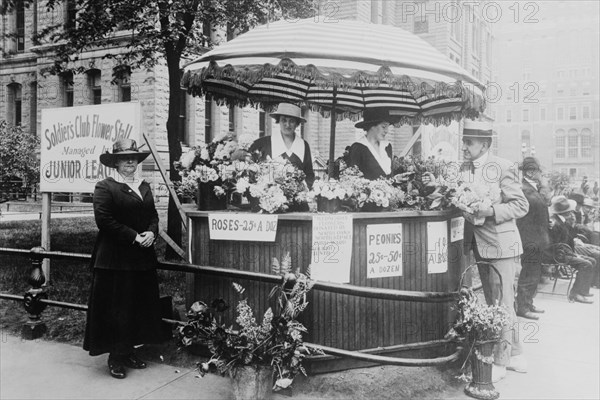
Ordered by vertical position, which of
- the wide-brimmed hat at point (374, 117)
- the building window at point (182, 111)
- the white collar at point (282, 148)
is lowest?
the white collar at point (282, 148)

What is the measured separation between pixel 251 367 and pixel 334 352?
70 cm

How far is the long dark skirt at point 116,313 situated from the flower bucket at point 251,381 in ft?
4.33

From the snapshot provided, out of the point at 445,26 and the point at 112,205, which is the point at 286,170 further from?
the point at 445,26

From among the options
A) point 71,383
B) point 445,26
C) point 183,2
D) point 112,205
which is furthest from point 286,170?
point 445,26

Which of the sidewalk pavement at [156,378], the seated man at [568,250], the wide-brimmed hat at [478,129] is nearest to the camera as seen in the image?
the sidewalk pavement at [156,378]

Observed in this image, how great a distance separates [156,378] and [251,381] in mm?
1209

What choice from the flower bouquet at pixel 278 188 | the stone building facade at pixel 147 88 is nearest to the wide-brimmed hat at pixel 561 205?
the flower bouquet at pixel 278 188

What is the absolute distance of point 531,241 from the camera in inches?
297

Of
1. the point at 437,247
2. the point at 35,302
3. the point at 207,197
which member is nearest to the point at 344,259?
the point at 437,247

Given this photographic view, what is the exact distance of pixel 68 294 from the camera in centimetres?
741

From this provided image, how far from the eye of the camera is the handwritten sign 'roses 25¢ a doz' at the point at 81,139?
5.91m

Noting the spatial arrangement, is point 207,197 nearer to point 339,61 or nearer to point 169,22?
point 339,61

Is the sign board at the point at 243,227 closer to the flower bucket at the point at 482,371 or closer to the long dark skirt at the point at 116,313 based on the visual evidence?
the long dark skirt at the point at 116,313

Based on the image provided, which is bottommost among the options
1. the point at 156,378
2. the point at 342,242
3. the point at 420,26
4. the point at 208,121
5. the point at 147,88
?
the point at 156,378
